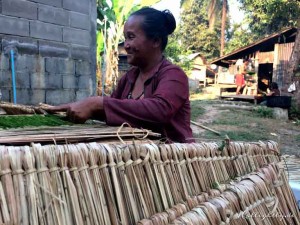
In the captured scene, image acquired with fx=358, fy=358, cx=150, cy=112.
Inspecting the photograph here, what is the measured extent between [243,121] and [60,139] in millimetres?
8536

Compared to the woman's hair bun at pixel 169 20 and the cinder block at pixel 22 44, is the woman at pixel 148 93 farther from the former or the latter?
the cinder block at pixel 22 44

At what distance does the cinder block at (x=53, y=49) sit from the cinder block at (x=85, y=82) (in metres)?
0.40

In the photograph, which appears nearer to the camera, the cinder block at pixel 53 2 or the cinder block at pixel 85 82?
the cinder block at pixel 53 2

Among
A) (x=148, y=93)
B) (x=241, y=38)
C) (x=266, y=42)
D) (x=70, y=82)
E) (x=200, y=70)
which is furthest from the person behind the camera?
(x=200, y=70)

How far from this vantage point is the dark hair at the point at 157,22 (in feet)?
5.16

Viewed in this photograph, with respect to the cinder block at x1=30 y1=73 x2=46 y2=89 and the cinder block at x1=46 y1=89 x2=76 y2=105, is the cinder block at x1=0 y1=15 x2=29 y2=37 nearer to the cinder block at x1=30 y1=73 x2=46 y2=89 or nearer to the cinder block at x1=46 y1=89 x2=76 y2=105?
the cinder block at x1=30 y1=73 x2=46 y2=89

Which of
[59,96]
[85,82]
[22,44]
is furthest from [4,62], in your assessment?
[85,82]

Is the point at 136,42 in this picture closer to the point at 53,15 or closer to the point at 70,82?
the point at 53,15

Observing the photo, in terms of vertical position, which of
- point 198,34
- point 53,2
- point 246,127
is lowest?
point 246,127

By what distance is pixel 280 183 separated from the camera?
1253 millimetres

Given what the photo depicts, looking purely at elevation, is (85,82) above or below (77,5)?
below

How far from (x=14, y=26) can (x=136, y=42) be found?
9.73ft

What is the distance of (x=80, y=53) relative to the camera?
4.87 m

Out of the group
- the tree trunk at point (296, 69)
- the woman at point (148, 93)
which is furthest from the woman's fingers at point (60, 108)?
the tree trunk at point (296, 69)
